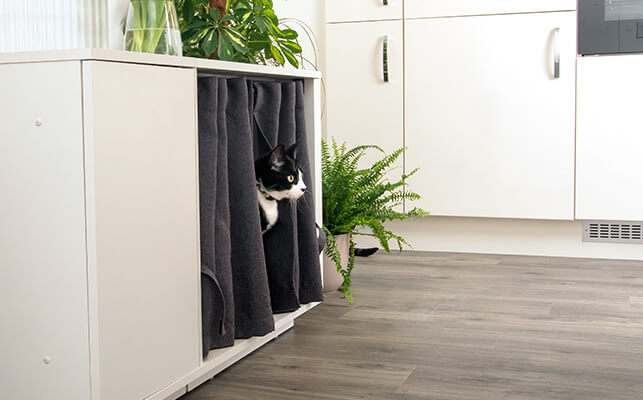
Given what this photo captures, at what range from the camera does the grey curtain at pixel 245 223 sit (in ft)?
5.76

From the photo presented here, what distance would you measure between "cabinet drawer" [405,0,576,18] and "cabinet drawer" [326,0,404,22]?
7cm

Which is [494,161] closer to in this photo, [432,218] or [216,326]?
[432,218]

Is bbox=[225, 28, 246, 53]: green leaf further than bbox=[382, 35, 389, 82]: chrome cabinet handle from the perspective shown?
No

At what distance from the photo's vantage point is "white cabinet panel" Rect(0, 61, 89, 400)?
1345 mm

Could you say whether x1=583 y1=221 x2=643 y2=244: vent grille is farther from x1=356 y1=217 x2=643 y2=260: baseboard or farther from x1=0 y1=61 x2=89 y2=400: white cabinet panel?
x1=0 y1=61 x2=89 y2=400: white cabinet panel

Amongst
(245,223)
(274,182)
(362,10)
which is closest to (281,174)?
(274,182)

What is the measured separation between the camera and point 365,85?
359cm

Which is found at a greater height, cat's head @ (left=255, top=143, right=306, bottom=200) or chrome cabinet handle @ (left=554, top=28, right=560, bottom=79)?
chrome cabinet handle @ (left=554, top=28, right=560, bottom=79)

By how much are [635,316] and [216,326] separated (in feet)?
4.58

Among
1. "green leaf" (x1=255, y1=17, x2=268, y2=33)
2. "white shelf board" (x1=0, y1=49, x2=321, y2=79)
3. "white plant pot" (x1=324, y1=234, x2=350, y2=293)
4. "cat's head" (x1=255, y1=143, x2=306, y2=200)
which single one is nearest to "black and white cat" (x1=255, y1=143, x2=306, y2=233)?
"cat's head" (x1=255, y1=143, x2=306, y2=200)

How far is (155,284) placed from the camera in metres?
1.54

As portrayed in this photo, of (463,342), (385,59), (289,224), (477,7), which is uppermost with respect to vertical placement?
(477,7)

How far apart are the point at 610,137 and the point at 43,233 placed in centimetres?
256

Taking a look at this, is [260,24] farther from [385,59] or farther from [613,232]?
[613,232]
